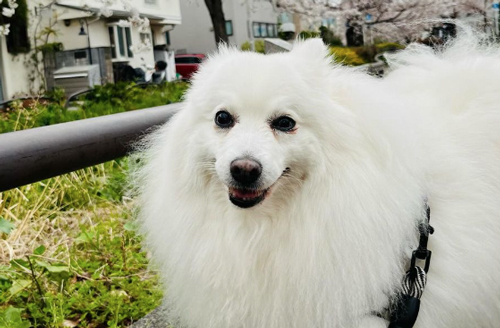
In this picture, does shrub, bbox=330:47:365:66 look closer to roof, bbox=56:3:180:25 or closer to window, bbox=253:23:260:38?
roof, bbox=56:3:180:25

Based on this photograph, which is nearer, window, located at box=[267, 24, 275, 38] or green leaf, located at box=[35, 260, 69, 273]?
green leaf, located at box=[35, 260, 69, 273]

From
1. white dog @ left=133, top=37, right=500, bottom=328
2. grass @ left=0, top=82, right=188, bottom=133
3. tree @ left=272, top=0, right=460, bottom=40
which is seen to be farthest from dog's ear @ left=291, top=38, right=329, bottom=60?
tree @ left=272, top=0, right=460, bottom=40

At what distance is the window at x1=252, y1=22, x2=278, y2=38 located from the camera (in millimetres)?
29156

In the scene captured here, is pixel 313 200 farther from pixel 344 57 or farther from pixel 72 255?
pixel 72 255

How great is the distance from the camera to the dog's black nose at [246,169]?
1541 mm

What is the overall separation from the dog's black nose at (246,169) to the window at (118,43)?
15.8m

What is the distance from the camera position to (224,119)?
1.73m

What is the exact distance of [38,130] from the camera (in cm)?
221

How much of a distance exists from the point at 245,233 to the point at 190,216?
0.22m

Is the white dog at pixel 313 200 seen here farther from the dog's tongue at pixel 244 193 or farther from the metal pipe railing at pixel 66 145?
the metal pipe railing at pixel 66 145

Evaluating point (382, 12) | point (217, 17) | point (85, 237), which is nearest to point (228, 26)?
point (382, 12)

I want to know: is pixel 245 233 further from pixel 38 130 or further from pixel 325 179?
pixel 38 130

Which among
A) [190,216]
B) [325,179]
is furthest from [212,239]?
[325,179]

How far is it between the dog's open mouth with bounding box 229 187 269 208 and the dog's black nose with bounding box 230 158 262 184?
72 mm
